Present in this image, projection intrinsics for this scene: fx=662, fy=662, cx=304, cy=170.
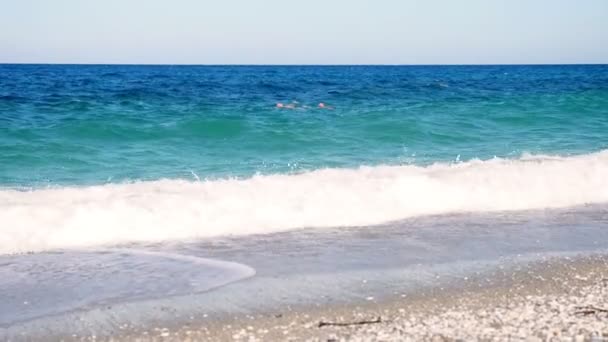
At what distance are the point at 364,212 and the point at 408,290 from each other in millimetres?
3652

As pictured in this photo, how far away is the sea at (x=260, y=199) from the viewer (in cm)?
653

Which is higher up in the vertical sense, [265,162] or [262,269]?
[265,162]

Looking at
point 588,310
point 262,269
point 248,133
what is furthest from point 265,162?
point 588,310

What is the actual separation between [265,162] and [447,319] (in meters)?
10.1

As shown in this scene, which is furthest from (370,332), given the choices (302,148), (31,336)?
(302,148)

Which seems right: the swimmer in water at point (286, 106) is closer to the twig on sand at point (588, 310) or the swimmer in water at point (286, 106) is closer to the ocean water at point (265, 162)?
the ocean water at point (265, 162)

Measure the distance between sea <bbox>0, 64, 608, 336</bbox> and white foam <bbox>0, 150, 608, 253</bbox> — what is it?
0.03 metres

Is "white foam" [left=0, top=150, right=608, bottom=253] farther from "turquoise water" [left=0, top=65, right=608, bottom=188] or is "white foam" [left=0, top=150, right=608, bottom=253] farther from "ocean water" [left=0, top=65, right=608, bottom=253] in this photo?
"turquoise water" [left=0, top=65, right=608, bottom=188]

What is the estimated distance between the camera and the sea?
653 centimetres

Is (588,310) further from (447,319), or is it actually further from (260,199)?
(260,199)

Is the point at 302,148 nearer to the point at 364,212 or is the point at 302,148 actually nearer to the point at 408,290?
the point at 364,212

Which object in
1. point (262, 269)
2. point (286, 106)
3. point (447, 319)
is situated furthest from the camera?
point (286, 106)

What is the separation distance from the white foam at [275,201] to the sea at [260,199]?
34 mm

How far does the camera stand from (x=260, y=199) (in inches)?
384
